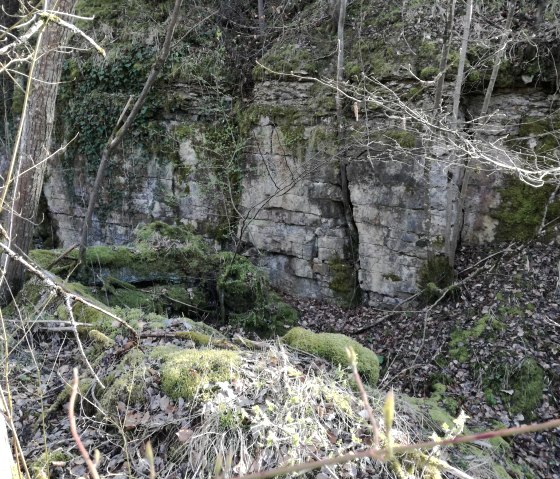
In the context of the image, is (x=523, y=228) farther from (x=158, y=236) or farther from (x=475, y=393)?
(x=158, y=236)

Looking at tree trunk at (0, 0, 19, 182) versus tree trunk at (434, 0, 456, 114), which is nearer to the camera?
tree trunk at (434, 0, 456, 114)

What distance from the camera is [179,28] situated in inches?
367

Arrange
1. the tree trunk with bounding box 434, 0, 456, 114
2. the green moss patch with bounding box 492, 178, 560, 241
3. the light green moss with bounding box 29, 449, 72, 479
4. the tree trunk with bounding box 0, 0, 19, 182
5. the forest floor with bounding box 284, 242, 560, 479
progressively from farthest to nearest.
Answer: the tree trunk with bounding box 0, 0, 19, 182 → the green moss patch with bounding box 492, 178, 560, 241 → the tree trunk with bounding box 434, 0, 456, 114 → the forest floor with bounding box 284, 242, 560, 479 → the light green moss with bounding box 29, 449, 72, 479

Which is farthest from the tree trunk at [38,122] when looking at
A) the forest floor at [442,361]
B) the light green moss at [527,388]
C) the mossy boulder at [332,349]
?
the light green moss at [527,388]

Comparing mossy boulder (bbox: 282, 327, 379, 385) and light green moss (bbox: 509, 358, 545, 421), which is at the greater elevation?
mossy boulder (bbox: 282, 327, 379, 385)

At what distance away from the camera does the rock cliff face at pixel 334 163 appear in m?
6.64

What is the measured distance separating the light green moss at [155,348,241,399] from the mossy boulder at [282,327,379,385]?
2.59 feet

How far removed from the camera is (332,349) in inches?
145

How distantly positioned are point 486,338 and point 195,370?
13.4 feet

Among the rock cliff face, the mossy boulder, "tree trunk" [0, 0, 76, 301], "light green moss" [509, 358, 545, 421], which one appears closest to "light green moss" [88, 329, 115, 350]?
the mossy boulder

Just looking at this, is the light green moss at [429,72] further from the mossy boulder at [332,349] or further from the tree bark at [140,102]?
the mossy boulder at [332,349]

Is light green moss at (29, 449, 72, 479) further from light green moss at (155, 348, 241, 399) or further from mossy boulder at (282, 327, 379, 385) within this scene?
mossy boulder at (282, 327, 379, 385)

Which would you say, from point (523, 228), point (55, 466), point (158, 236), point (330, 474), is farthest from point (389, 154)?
point (55, 466)

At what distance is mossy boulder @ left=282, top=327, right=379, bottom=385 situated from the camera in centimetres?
365
